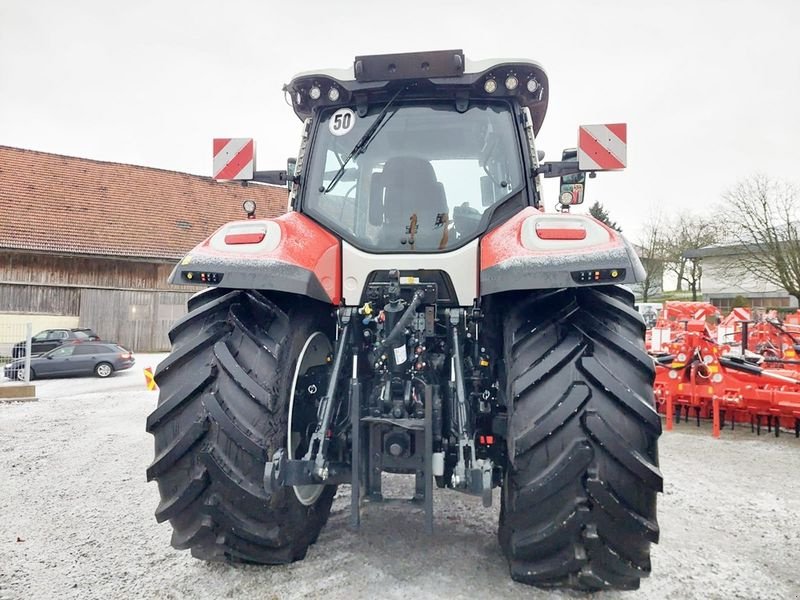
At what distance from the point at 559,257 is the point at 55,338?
17.4 m

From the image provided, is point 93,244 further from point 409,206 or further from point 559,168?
point 559,168

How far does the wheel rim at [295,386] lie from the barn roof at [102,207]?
18.4 m

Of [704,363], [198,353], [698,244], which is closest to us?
[198,353]

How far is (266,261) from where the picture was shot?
7.52ft

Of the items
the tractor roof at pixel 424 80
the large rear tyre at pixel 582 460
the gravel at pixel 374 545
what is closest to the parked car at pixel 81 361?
the gravel at pixel 374 545

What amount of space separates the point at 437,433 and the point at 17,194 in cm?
2150

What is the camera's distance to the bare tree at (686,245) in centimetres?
3228

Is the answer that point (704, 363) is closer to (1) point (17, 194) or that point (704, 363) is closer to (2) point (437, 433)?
(2) point (437, 433)

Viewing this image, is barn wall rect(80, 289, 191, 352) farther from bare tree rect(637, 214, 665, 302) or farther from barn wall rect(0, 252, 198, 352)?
bare tree rect(637, 214, 665, 302)

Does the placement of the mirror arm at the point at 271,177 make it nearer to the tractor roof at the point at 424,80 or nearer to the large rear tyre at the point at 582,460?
the tractor roof at the point at 424,80

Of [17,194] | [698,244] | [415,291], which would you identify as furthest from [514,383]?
[698,244]

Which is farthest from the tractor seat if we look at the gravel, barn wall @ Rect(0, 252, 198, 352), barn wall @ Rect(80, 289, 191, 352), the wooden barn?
the wooden barn

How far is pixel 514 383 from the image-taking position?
2.19 meters

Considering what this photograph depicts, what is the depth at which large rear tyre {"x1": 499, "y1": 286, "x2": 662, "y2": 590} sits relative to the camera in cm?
204
